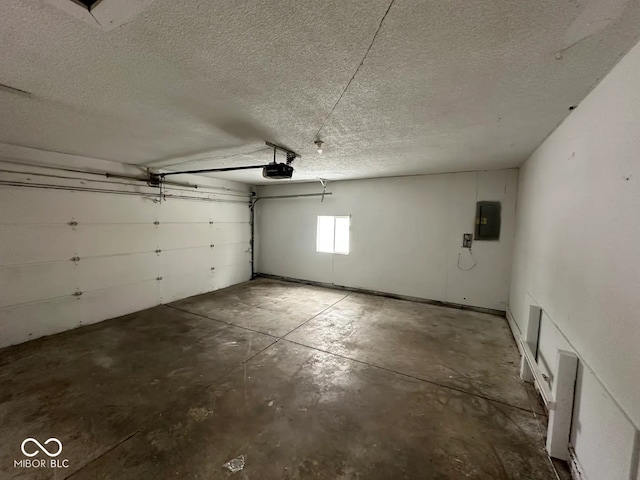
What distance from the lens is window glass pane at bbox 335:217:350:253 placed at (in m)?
5.59

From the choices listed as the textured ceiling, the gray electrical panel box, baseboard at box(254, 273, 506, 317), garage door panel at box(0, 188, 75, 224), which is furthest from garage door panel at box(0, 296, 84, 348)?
the gray electrical panel box

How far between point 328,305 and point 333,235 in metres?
1.82

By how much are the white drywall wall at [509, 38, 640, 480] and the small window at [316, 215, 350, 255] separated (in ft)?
12.3

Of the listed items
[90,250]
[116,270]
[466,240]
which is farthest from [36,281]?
[466,240]

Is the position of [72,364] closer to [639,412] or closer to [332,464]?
[332,464]

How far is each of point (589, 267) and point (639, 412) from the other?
800 millimetres

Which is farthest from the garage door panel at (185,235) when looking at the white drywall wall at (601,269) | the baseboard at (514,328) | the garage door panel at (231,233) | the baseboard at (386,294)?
the baseboard at (514,328)

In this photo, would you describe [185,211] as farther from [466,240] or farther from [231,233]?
[466,240]

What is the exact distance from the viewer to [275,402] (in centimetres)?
208

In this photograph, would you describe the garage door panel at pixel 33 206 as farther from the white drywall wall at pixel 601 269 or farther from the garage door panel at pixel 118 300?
the white drywall wall at pixel 601 269

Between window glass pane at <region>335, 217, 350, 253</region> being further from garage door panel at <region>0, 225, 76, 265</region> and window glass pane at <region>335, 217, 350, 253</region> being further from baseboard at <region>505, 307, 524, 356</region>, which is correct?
garage door panel at <region>0, 225, 76, 265</region>

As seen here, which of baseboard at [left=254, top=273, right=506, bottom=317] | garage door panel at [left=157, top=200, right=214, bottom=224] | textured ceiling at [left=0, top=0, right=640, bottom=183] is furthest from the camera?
garage door panel at [left=157, top=200, right=214, bottom=224]

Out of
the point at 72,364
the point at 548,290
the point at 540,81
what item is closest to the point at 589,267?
→ the point at 548,290

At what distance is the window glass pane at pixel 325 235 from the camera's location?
5833mm
